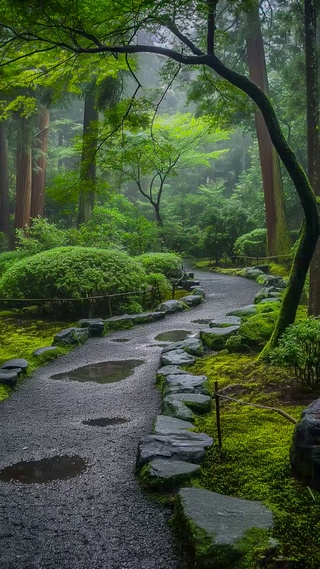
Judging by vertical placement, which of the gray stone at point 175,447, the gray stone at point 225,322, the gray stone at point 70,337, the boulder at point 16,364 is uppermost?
the gray stone at point 225,322

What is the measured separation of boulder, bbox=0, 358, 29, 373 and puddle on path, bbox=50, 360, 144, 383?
41 cm

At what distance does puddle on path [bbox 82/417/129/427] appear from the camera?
449 centimetres

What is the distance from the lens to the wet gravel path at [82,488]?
250cm

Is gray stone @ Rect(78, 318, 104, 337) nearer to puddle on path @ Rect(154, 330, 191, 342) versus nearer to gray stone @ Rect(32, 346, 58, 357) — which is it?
puddle on path @ Rect(154, 330, 191, 342)

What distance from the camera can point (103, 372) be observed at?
21.0 feet

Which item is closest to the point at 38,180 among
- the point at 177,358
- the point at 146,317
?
the point at 146,317

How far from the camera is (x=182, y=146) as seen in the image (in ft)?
64.8

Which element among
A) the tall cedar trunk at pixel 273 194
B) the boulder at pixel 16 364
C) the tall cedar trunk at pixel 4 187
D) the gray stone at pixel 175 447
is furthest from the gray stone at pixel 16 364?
the tall cedar trunk at pixel 4 187

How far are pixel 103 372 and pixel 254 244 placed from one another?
44.4ft

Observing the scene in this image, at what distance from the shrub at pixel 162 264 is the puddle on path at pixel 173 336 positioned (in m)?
4.46

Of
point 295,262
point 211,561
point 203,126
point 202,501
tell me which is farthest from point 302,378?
point 203,126

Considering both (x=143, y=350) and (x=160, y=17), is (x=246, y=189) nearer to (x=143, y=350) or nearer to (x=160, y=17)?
(x=143, y=350)

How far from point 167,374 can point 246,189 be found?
72.1 feet

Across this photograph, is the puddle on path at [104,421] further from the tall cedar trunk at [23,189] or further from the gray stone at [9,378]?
the tall cedar trunk at [23,189]
